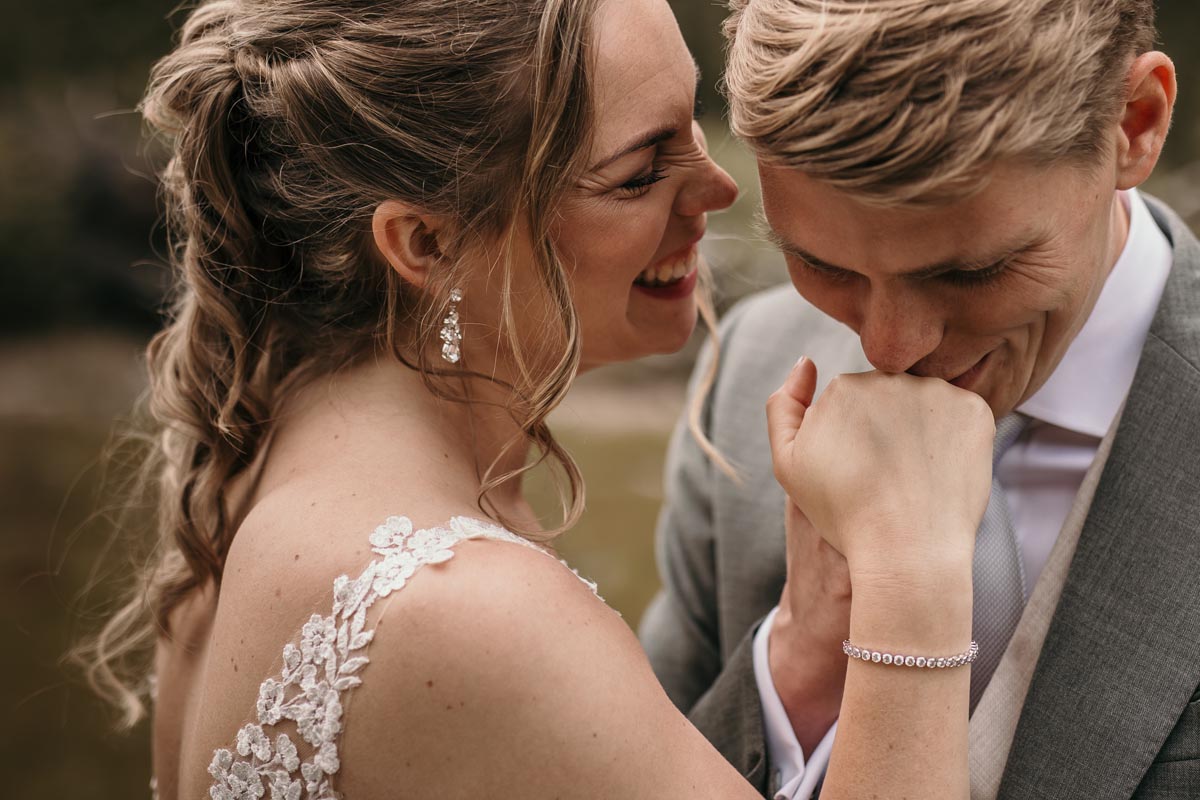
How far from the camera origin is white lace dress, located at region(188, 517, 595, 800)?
75.4 inches

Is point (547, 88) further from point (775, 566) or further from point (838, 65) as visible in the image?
point (775, 566)

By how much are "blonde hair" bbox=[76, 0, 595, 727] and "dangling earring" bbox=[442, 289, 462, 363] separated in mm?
21

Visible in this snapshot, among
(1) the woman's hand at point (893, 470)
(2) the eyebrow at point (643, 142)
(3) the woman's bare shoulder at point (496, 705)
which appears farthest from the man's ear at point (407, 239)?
(1) the woman's hand at point (893, 470)

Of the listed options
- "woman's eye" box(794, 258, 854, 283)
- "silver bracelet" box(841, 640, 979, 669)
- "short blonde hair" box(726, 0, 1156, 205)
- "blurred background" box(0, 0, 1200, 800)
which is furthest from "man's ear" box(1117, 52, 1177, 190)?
"blurred background" box(0, 0, 1200, 800)

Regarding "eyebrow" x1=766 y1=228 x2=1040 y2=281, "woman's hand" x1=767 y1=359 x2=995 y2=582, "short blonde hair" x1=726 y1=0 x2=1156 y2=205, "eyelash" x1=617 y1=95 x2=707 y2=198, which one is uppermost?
"short blonde hair" x1=726 y1=0 x2=1156 y2=205

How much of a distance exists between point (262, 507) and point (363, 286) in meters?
0.53

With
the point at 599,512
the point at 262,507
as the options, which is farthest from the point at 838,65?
the point at 599,512

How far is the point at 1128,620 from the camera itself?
2.06 m

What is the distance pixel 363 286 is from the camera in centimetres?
242

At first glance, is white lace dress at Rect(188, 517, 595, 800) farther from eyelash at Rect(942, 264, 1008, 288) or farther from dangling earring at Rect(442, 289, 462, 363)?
eyelash at Rect(942, 264, 1008, 288)

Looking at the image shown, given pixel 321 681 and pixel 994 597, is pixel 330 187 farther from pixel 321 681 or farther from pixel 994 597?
pixel 994 597

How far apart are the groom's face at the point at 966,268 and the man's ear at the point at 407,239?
67 cm

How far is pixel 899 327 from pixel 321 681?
1201 millimetres

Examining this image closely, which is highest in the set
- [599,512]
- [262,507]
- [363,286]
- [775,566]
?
[363,286]
